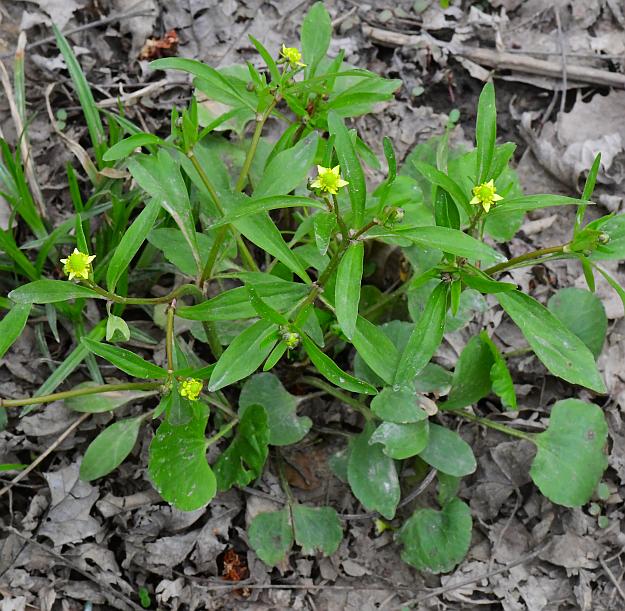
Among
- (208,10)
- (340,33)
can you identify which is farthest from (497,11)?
(208,10)

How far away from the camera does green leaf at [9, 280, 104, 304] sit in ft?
5.74

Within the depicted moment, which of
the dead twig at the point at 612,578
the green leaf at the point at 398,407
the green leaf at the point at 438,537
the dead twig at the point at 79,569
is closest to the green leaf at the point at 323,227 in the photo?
the green leaf at the point at 398,407

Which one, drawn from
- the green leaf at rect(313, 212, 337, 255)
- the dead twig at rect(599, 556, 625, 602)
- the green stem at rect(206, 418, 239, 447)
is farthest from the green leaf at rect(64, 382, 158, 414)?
the dead twig at rect(599, 556, 625, 602)

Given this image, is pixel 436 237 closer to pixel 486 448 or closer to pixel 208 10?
pixel 486 448

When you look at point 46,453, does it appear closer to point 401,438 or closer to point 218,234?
point 218,234

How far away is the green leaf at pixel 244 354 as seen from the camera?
5.96ft

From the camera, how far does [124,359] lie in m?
1.87

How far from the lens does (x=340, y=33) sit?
343 cm

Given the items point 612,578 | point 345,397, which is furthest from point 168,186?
point 612,578

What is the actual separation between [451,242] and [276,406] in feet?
3.76

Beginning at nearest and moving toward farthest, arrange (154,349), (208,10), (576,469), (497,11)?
(576,469), (154,349), (208,10), (497,11)

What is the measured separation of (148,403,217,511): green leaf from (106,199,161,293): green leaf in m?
0.56

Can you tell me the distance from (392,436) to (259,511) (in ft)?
2.27

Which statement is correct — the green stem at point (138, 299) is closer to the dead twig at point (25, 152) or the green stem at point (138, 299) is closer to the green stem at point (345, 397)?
the green stem at point (345, 397)
